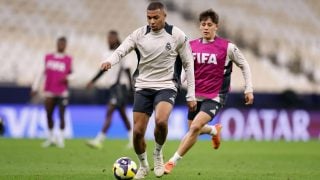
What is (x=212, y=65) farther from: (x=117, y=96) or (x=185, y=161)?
(x=117, y=96)

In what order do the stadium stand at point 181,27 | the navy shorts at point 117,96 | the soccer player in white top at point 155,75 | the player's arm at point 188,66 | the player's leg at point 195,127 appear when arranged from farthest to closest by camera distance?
the stadium stand at point 181,27, the navy shorts at point 117,96, the player's leg at point 195,127, the player's arm at point 188,66, the soccer player in white top at point 155,75

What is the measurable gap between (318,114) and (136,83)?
15263 mm

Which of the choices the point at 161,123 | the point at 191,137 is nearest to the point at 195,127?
the point at 191,137

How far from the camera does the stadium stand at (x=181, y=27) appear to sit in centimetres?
2498

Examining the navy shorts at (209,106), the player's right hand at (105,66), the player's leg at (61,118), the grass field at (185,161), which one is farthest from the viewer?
the player's leg at (61,118)

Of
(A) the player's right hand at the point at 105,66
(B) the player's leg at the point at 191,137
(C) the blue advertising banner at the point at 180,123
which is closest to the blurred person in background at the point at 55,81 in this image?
(C) the blue advertising banner at the point at 180,123

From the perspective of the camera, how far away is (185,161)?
14125 mm

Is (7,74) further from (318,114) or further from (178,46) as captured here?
(178,46)

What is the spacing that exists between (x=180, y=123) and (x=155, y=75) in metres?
13.2

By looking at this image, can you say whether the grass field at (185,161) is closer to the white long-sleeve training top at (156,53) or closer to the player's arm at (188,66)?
the player's arm at (188,66)

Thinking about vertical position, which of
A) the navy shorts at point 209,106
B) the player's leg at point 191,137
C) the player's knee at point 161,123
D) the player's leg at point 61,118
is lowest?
the player's leg at point 61,118

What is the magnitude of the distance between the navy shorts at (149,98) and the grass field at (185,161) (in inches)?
40.8

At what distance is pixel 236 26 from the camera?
96.1ft

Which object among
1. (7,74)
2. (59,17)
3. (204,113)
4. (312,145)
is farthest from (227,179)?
(59,17)
